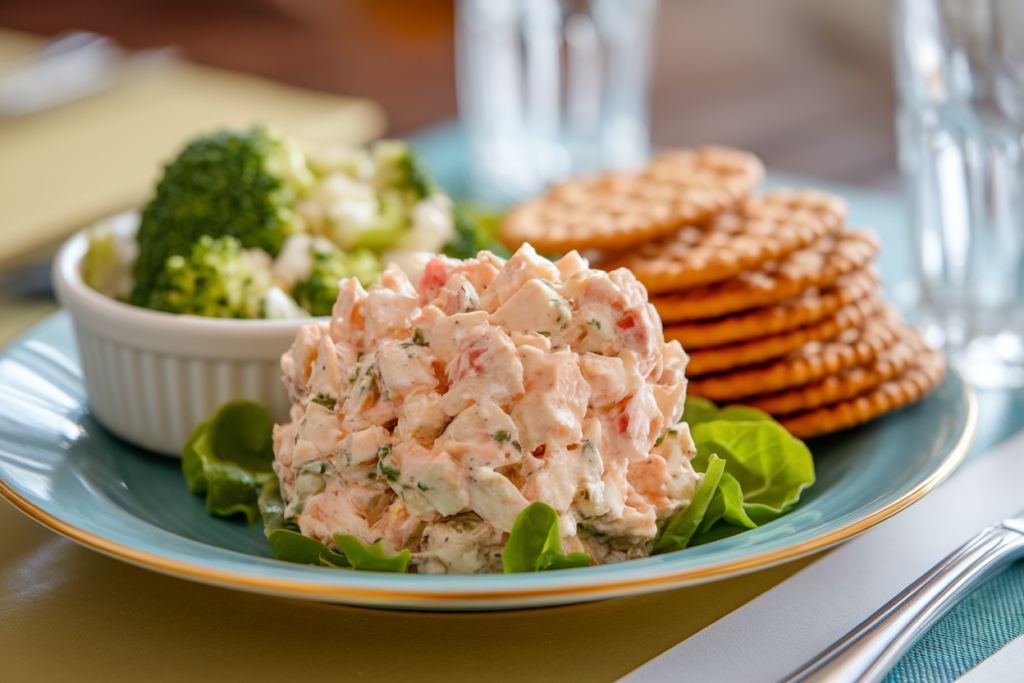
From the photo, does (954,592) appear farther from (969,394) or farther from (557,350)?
(557,350)

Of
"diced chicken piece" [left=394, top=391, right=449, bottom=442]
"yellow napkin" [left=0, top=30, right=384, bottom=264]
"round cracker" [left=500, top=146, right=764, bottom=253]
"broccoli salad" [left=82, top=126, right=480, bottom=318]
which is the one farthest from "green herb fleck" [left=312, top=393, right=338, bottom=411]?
"yellow napkin" [left=0, top=30, right=384, bottom=264]

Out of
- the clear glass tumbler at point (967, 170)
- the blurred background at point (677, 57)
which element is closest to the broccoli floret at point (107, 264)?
the clear glass tumbler at point (967, 170)

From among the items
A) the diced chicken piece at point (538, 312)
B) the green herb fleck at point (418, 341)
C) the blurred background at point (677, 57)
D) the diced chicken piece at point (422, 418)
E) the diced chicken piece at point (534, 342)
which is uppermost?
the diced chicken piece at point (538, 312)

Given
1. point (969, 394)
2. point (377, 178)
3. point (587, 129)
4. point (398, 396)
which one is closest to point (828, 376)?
point (969, 394)

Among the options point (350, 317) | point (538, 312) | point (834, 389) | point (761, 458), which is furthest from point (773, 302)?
point (350, 317)

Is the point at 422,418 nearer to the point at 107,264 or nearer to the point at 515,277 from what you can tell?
the point at 515,277

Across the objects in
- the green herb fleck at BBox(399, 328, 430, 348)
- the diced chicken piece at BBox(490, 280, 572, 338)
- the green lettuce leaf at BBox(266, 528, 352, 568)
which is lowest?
the green lettuce leaf at BBox(266, 528, 352, 568)

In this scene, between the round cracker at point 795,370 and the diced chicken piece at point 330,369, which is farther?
the round cracker at point 795,370

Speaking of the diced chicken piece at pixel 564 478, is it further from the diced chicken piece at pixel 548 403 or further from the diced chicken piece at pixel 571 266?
the diced chicken piece at pixel 571 266

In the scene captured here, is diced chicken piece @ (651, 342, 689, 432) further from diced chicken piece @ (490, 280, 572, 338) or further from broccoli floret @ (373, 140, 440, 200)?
broccoli floret @ (373, 140, 440, 200)
